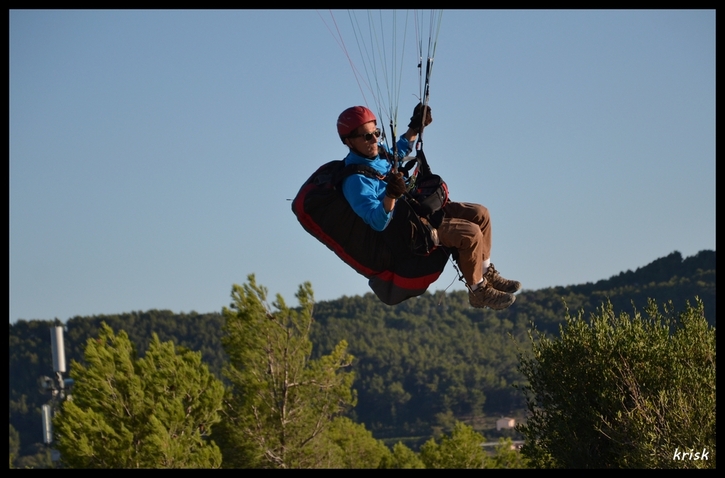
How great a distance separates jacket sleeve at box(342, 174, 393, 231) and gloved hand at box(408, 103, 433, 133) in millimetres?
772

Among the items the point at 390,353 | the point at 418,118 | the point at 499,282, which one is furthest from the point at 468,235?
the point at 390,353

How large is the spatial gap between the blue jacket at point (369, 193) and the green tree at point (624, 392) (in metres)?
9.81

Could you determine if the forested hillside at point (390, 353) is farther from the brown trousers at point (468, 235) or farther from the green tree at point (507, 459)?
the brown trousers at point (468, 235)

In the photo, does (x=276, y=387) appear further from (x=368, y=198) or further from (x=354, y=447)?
(x=368, y=198)

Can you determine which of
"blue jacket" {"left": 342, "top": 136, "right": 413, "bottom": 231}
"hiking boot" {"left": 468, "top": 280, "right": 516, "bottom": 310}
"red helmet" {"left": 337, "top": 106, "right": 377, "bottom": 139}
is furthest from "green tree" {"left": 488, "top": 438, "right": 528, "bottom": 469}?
"red helmet" {"left": 337, "top": 106, "right": 377, "bottom": 139}

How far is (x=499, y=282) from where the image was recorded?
9430mm

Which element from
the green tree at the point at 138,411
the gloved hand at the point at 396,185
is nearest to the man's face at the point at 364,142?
the gloved hand at the point at 396,185

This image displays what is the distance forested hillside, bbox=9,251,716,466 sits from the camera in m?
92.1

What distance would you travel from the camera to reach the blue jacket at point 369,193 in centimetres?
813

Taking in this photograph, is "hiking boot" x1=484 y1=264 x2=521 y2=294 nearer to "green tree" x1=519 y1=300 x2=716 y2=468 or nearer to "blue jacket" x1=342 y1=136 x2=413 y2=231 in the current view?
"blue jacket" x1=342 y1=136 x2=413 y2=231

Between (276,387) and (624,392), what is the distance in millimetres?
17151
